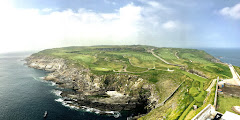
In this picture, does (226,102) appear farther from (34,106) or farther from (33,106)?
(33,106)

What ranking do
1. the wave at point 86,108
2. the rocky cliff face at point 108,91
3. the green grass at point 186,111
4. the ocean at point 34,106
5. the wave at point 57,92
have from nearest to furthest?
1. the green grass at point 186,111
2. the ocean at point 34,106
3. the wave at point 86,108
4. the rocky cliff face at point 108,91
5. the wave at point 57,92

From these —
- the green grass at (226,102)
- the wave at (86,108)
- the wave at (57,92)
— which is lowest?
the wave at (86,108)

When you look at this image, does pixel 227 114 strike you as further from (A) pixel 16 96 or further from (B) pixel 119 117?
(A) pixel 16 96

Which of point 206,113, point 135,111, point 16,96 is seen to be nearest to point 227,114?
point 206,113

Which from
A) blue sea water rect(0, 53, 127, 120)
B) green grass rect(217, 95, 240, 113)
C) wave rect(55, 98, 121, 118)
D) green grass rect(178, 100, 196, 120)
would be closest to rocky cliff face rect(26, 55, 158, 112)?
wave rect(55, 98, 121, 118)

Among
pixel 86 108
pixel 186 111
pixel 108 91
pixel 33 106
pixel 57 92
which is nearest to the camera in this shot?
pixel 186 111

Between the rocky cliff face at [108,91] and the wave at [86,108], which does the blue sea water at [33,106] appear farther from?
the rocky cliff face at [108,91]

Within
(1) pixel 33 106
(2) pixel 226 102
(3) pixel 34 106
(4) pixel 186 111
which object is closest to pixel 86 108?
(3) pixel 34 106

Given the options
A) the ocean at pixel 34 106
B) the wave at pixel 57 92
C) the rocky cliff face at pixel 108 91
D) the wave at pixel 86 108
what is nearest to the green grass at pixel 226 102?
the rocky cliff face at pixel 108 91
